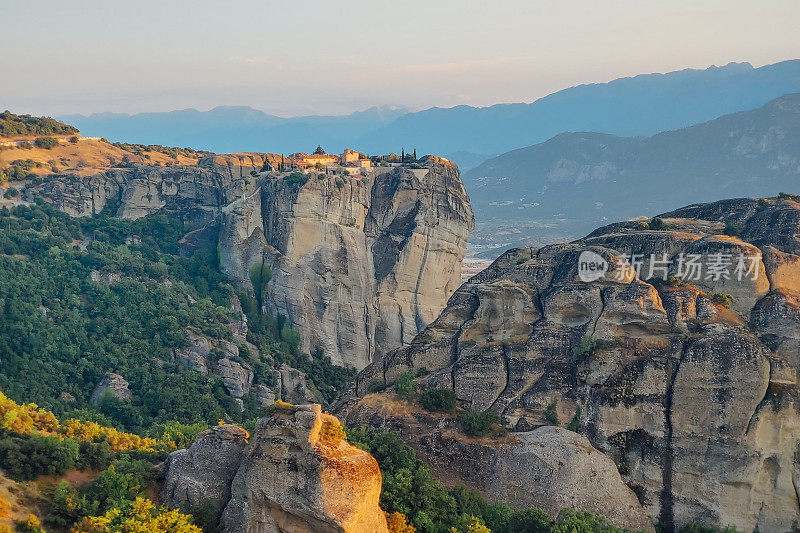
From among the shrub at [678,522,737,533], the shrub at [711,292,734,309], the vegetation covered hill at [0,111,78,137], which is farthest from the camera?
→ the vegetation covered hill at [0,111,78,137]

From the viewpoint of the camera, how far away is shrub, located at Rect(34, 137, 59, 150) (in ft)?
248

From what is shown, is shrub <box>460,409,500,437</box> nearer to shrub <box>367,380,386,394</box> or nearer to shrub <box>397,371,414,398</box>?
shrub <box>397,371,414,398</box>

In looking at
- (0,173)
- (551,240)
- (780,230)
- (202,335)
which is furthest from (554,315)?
(551,240)

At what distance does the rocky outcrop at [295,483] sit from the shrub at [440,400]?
370 inches

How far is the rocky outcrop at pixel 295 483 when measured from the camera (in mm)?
21109

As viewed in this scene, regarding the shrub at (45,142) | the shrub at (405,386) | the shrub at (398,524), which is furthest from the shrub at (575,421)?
the shrub at (45,142)

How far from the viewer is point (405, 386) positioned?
3366cm

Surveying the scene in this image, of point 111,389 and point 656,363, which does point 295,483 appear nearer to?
point 656,363

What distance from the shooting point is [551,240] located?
608 feet

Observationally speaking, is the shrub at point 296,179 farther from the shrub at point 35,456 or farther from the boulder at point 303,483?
the boulder at point 303,483

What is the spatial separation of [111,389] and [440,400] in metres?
25.1

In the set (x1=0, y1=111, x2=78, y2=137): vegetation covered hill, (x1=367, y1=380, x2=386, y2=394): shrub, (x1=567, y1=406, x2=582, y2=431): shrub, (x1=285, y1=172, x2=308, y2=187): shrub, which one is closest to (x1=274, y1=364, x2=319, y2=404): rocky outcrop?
(x1=285, y1=172, x2=308, y2=187): shrub

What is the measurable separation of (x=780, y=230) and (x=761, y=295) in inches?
208

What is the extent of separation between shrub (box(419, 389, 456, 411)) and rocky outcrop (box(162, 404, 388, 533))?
30.8 ft
